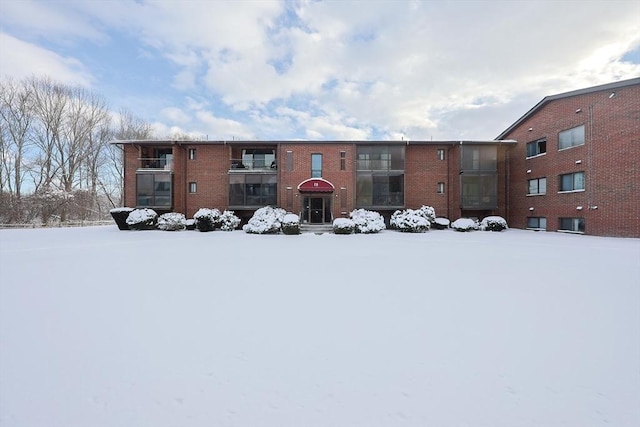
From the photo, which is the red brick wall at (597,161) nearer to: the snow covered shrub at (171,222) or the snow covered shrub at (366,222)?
the snow covered shrub at (366,222)

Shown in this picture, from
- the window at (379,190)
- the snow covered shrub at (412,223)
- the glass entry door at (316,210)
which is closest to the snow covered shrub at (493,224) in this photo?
the snow covered shrub at (412,223)

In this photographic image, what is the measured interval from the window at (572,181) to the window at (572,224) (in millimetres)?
2029

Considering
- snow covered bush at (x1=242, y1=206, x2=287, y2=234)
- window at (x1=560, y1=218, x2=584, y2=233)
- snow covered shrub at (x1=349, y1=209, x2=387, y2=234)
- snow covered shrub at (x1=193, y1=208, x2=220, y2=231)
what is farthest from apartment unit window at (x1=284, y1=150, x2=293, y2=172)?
window at (x1=560, y1=218, x2=584, y2=233)

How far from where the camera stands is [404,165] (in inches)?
863

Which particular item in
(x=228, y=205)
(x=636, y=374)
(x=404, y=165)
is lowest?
(x=636, y=374)

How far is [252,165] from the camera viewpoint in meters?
22.4

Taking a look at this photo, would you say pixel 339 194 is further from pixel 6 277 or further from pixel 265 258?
pixel 6 277

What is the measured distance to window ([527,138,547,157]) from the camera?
20.3 metres

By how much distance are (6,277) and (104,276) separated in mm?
2364

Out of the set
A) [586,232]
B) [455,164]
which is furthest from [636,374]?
[455,164]

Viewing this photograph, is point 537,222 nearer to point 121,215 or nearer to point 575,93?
point 575,93

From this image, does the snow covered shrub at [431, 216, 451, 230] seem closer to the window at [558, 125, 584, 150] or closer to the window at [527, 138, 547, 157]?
the window at [527, 138, 547, 157]

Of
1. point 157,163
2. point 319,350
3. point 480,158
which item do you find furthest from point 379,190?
point 319,350

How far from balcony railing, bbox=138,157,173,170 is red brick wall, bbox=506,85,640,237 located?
93.8 ft
